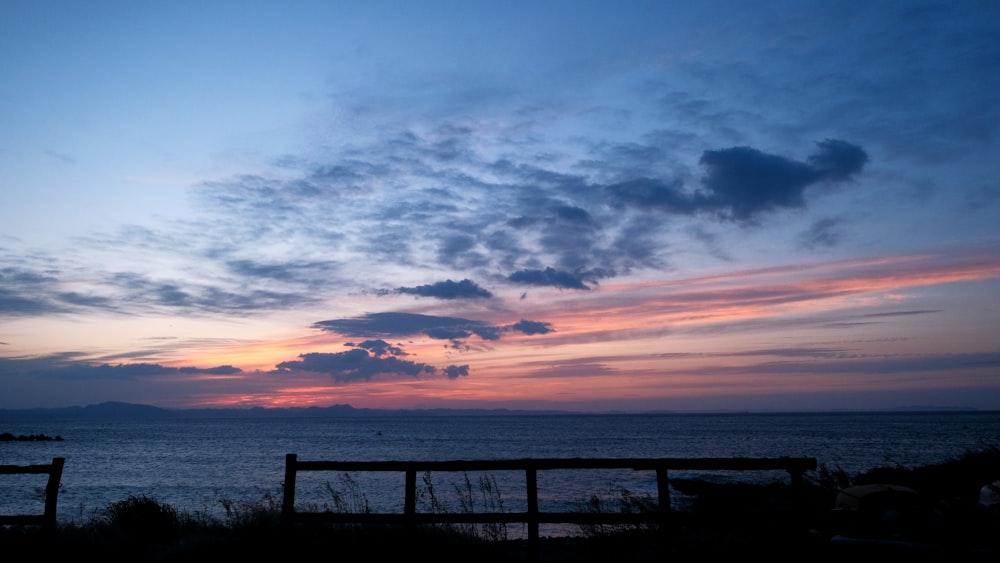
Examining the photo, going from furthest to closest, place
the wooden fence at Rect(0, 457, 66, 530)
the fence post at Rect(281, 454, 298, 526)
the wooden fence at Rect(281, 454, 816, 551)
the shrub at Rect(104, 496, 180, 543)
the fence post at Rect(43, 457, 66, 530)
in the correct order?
1. the shrub at Rect(104, 496, 180, 543)
2. the fence post at Rect(43, 457, 66, 530)
3. the wooden fence at Rect(0, 457, 66, 530)
4. the fence post at Rect(281, 454, 298, 526)
5. the wooden fence at Rect(281, 454, 816, 551)

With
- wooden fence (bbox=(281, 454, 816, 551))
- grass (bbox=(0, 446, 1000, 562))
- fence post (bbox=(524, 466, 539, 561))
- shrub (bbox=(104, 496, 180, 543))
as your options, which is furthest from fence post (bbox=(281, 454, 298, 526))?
shrub (bbox=(104, 496, 180, 543))

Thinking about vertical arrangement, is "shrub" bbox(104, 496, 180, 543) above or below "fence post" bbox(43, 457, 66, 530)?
below

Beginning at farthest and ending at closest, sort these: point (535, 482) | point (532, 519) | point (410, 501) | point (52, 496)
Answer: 1. point (52, 496)
2. point (410, 501)
3. point (532, 519)
4. point (535, 482)

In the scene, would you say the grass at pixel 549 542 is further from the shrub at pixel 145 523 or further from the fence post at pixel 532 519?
the fence post at pixel 532 519

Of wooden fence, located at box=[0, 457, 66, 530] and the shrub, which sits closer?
wooden fence, located at box=[0, 457, 66, 530]

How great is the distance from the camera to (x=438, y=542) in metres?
10.1

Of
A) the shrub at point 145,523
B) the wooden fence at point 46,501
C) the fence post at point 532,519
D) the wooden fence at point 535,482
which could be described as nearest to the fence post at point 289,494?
the wooden fence at point 535,482

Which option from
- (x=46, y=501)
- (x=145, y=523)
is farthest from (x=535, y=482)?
(x=145, y=523)

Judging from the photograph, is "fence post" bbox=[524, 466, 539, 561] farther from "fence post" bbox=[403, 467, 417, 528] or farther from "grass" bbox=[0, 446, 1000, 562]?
"fence post" bbox=[403, 467, 417, 528]

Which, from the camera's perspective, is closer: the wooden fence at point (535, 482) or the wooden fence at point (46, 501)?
the wooden fence at point (535, 482)

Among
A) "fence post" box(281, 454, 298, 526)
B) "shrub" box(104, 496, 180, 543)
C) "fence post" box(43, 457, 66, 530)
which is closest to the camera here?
"fence post" box(281, 454, 298, 526)

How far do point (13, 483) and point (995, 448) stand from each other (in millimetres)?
43151

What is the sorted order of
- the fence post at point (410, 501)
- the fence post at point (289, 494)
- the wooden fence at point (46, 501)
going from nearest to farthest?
the fence post at point (410, 501) → the fence post at point (289, 494) → the wooden fence at point (46, 501)

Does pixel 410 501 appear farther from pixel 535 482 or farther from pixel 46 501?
pixel 46 501
